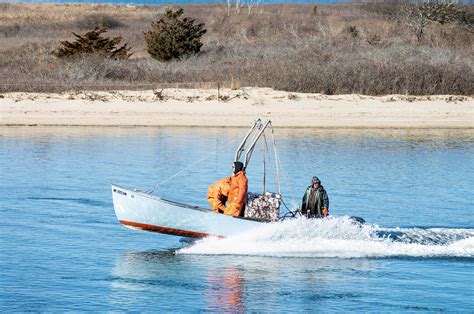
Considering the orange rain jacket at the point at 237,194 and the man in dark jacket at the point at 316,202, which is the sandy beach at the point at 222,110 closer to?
the man in dark jacket at the point at 316,202

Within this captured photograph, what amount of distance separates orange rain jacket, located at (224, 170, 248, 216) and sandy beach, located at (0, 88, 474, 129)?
1961 cm

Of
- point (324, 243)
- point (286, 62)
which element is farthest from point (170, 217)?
point (286, 62)

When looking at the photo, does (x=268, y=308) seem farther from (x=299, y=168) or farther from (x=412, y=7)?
(x=412, y=7)

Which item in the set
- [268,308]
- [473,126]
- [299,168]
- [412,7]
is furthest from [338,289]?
[412,7]

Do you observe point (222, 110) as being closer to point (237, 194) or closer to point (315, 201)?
point (315, 201)

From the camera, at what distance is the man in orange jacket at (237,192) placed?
17719mm

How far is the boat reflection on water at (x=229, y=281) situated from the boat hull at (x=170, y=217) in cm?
51

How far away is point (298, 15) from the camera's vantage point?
78188mm

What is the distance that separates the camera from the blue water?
15.4 metres

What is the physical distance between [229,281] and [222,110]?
22720mm

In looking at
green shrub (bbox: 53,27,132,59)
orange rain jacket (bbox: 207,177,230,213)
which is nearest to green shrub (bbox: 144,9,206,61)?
green shrub (bbox: 53,27,132,59)

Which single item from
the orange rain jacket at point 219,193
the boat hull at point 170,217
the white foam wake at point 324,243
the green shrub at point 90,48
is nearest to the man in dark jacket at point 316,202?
the white foam wake at point 324,243

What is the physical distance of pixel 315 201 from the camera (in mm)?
18375

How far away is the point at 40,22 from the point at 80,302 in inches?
2664
